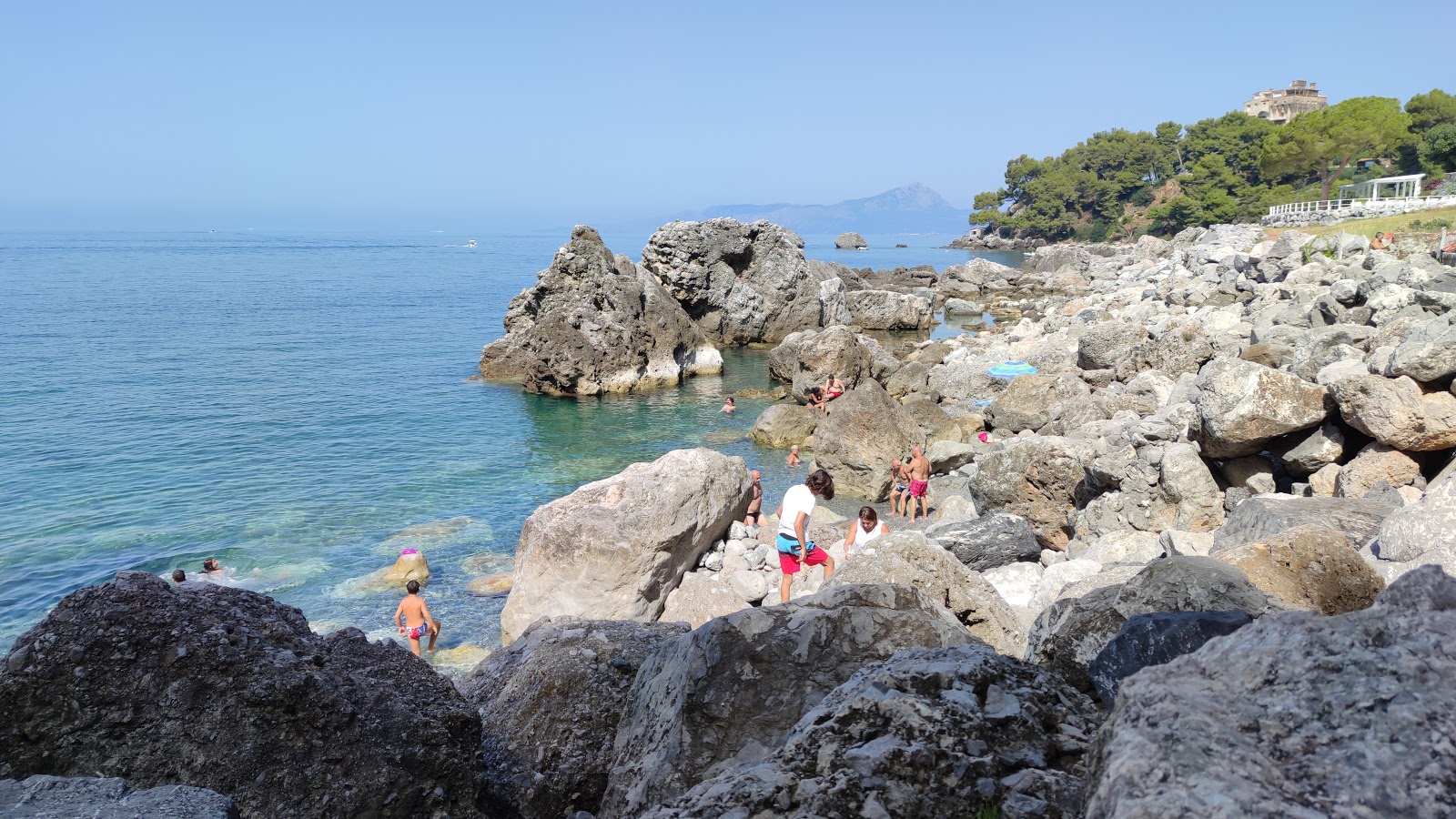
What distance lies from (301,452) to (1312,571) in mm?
27820

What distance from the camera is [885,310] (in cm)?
5572

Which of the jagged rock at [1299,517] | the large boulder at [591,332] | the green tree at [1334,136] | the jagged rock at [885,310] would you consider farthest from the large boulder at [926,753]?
the green tree at [1334,136]

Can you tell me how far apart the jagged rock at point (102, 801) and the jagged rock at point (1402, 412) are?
500 inches

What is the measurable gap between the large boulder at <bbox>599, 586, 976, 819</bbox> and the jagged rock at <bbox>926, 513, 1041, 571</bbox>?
8.43m

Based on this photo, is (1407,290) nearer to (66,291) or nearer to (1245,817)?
(1245,817)

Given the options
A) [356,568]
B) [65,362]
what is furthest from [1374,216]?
[65,362]

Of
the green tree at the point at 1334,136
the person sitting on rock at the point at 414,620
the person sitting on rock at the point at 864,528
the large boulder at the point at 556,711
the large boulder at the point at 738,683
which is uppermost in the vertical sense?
the green tree at the point at 1334,136

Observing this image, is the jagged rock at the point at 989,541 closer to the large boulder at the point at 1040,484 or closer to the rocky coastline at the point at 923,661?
the rocky coastline at the point at 923,661

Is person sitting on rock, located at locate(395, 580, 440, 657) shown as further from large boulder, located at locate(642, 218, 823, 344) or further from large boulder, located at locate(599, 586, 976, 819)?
large boulder, located at locate(642, 218, 823, 344)

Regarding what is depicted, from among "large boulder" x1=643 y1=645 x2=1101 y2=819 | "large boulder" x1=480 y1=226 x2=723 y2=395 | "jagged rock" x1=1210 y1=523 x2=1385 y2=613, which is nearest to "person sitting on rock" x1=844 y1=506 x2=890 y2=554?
"jagged rock" x1=1210 y1=523 x2=1385 y2=613

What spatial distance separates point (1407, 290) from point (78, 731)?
22628 mm

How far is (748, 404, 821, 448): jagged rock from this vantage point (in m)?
27.5

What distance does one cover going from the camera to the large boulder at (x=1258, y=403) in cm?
1198

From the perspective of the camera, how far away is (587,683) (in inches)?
244
